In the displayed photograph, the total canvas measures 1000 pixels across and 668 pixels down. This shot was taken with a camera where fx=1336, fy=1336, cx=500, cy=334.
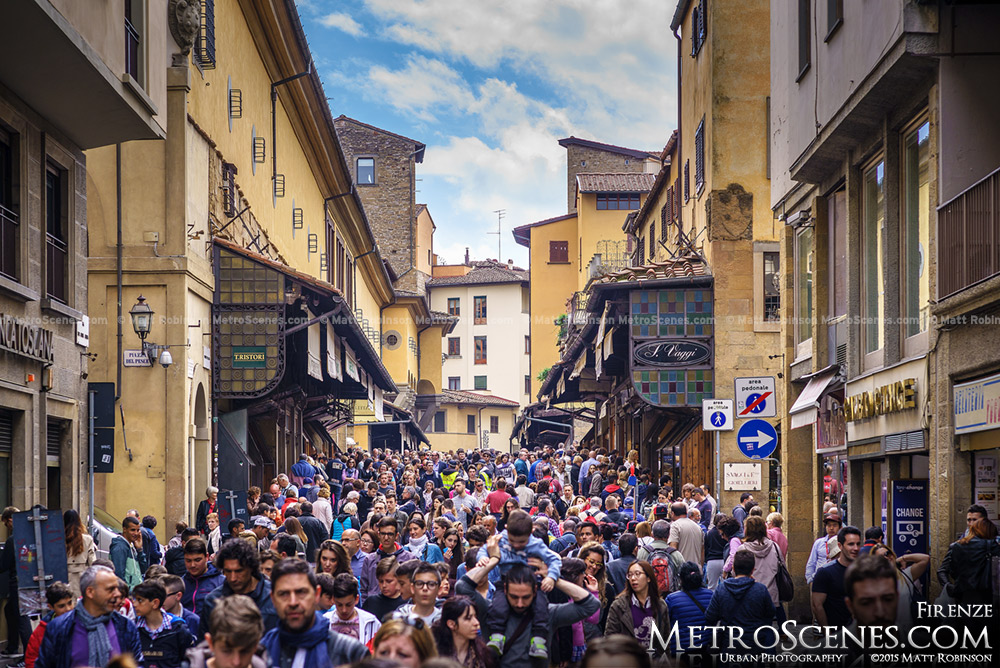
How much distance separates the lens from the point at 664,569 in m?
11.5

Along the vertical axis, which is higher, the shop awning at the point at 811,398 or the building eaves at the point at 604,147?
the building eaves at the point at 604,147

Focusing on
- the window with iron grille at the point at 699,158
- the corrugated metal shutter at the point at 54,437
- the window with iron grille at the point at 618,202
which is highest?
the window with iron grille at the point at 618,202

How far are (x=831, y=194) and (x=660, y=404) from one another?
8505mm

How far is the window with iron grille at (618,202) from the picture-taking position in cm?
6451

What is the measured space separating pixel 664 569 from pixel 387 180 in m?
66.0

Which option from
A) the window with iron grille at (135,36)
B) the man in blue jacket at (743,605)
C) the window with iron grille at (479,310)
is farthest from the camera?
the window with iron grille at (479,310)

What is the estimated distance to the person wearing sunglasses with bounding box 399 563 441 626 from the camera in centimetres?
827

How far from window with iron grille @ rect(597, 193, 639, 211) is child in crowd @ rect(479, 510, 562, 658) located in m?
55.9

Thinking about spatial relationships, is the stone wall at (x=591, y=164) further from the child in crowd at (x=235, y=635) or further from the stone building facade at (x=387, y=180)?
the child in crowd at (x=235, y=635)

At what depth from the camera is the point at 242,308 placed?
24.6m

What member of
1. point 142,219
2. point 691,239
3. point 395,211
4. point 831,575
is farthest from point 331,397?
point 395,211

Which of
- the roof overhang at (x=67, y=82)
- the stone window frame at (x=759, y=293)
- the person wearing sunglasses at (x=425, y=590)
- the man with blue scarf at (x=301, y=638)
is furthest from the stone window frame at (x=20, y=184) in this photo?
the stone window frame at (x=759, y=293)

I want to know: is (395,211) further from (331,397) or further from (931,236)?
(931,236)

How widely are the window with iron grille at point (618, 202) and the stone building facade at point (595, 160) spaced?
887 centimetres
